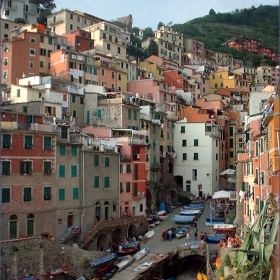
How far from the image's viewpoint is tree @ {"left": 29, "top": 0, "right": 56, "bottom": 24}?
100 m

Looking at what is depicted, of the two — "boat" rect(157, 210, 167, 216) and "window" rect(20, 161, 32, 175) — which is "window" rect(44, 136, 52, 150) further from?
"boat" rect(157, 210, 167, 216)

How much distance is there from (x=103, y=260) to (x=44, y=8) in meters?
82.7

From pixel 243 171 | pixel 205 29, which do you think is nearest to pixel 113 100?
pixel 243 171

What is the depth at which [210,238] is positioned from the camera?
43.5 meters

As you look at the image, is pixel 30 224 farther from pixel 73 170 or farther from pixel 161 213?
pixel 161 213

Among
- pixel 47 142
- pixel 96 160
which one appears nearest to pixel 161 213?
pixel 96 160

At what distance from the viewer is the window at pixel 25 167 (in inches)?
1505

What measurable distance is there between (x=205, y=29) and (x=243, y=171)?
457ft

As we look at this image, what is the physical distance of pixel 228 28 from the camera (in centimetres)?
18300

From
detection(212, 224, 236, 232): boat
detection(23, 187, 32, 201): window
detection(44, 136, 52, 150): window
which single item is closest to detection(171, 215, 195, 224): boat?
detection(212, 224, 236, 232): boat

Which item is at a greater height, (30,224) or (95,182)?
(95,182)

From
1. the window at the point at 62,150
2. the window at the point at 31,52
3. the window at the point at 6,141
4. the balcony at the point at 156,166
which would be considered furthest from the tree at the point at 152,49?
the window at the point at 6,141

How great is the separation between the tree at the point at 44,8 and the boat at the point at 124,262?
70708mm

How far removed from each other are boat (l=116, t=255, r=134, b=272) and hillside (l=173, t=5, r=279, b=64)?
111667 mm
